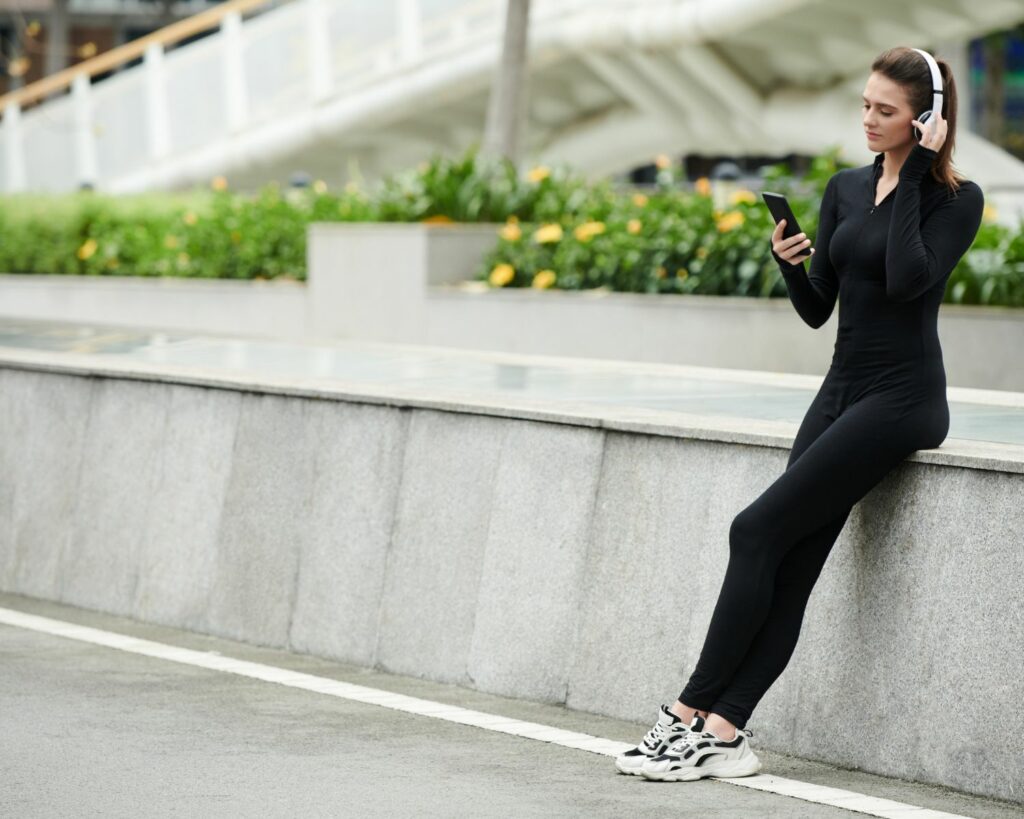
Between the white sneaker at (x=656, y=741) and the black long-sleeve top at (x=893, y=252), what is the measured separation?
3.69ft

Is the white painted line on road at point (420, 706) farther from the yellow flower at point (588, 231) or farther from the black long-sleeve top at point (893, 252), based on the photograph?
the yellow flower at point (588, 231)

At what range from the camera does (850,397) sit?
20.5ft

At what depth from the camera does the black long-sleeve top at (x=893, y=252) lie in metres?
6.02

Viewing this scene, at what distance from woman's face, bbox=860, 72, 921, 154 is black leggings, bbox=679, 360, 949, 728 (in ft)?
2.07

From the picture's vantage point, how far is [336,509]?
8547 millimetres

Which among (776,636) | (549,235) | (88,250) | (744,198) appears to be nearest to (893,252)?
(776,636)

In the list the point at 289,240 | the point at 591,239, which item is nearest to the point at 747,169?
the point at 289,240

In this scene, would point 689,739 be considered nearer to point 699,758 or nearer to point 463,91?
point 699,758

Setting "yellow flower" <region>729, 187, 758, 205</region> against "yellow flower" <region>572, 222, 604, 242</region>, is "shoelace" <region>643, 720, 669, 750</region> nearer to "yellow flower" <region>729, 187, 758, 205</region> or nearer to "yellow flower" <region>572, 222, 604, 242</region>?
"yellow flower" <region>729, 187, 758, 205</region>

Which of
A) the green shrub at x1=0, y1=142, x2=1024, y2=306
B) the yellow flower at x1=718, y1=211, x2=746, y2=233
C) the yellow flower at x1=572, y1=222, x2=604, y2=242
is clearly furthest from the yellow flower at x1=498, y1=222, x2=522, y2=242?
the yellow flower at x1=718, y1=211, x2=746, y2=233

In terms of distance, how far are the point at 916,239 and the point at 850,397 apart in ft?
1.66

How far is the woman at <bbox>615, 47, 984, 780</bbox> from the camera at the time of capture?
610cm

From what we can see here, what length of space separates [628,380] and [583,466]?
84.5 inches

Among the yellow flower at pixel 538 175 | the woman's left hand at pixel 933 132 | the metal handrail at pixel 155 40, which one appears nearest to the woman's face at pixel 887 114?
the woman's left hand at pixel 933 132
